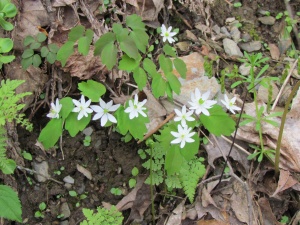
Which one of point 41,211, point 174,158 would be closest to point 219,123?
point 174,158

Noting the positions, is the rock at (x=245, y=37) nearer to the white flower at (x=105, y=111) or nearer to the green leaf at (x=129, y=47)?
the green leaf at (x=129, y=47)

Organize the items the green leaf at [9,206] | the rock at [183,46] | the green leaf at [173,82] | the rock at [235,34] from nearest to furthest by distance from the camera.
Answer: the green leaf at [9,206], the green leaf at [173,82], the rock at [183,46], the rock at [235,34]

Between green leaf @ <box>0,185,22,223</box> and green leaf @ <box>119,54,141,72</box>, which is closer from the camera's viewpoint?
green leaf @ <box>0,185,22,223</box>

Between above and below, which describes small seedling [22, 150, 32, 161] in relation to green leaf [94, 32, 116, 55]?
below

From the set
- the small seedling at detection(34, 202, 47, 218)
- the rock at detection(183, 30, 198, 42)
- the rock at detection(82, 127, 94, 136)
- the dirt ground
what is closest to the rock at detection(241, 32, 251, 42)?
the rock at detection(183, 30, 198, 42)

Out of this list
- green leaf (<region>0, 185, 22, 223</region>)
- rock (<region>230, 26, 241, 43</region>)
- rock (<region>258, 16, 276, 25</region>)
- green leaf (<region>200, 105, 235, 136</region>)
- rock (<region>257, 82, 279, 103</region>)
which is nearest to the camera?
green leaf (<region>0, 185, 22, 223</region>)

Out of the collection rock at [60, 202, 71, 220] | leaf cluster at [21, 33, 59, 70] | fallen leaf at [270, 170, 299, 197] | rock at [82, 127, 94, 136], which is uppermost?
leaf cluster at [21, 33, 59, 70]

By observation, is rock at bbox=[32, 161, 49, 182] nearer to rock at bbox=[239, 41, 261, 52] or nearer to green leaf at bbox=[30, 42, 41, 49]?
green leaf at bbox=[30, 42, 41, 49]

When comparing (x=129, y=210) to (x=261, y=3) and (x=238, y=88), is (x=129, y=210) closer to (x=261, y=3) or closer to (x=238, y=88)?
(x=238, y=88)

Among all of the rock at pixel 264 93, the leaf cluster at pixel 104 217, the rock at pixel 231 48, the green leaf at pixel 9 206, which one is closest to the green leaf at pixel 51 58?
the green leaf at pixel 9 206
